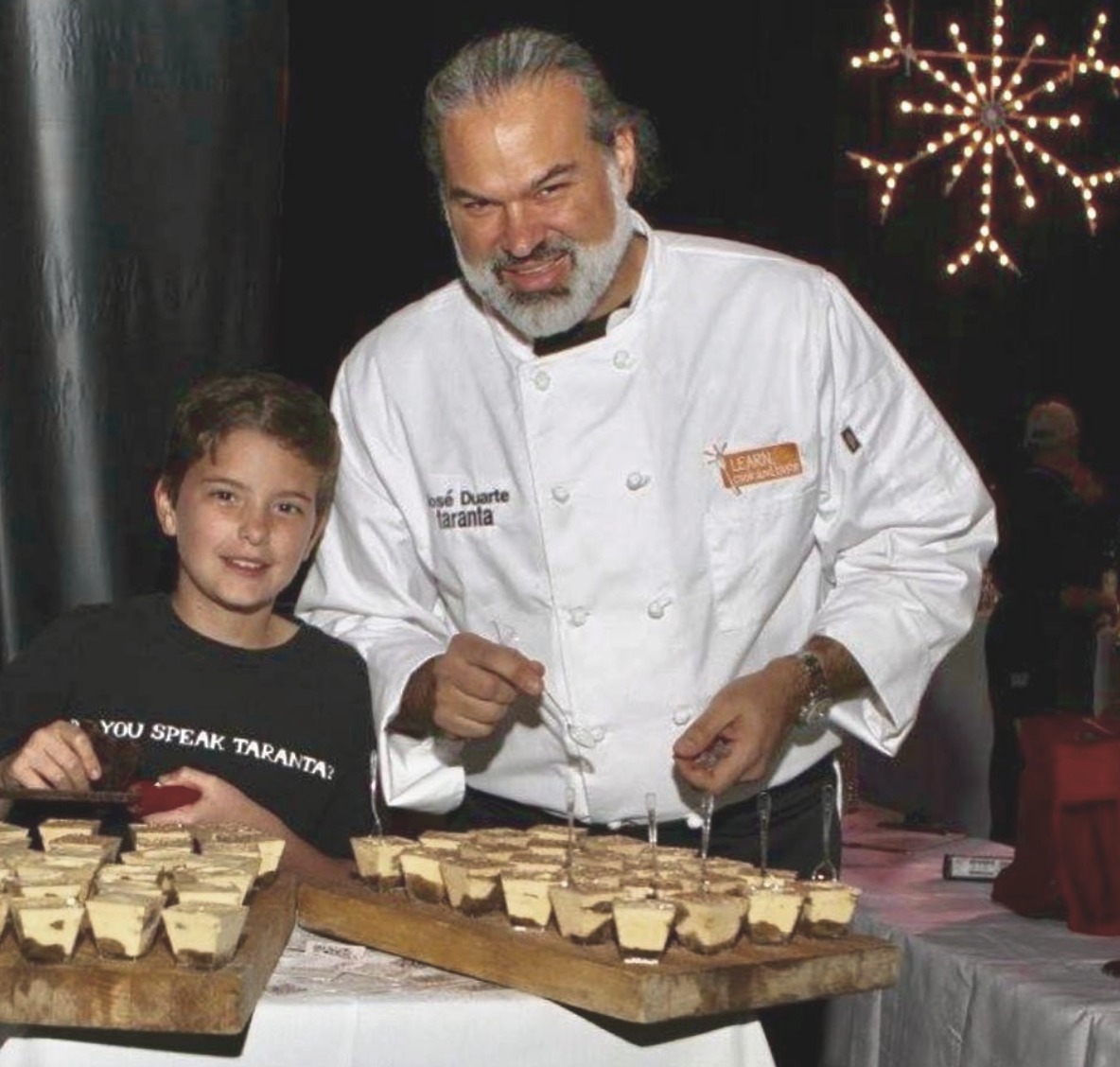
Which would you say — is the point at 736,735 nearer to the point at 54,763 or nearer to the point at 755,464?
the point at 755,464

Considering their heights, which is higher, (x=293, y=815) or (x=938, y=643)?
(x=938, y=643)

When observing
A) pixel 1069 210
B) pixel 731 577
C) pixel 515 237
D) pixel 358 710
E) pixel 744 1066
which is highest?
pixel 1069 210

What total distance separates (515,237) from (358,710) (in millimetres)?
743

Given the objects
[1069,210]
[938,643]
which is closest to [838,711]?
[938,643]

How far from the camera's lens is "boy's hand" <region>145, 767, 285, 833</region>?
258 centimetres

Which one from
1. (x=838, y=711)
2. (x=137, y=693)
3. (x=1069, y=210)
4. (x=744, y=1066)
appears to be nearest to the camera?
(x=744, y=1066)

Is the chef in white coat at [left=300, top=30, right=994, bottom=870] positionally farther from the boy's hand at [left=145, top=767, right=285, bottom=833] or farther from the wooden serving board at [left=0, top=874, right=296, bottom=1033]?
the wooden serving board at [left=0, top=874, right=296, bottom=1033]

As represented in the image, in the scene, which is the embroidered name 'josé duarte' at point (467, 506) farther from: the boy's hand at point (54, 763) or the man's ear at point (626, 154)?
the boy's hand at point (54, 763)

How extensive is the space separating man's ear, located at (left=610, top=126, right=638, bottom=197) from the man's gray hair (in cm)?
1

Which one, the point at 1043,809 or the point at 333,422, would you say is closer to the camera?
the point at 333,422

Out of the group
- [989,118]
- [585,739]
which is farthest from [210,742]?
Result: [989,118]

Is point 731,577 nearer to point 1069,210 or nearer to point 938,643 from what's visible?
point 938,643

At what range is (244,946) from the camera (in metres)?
1.97

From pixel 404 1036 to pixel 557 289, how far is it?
3.16 ft
